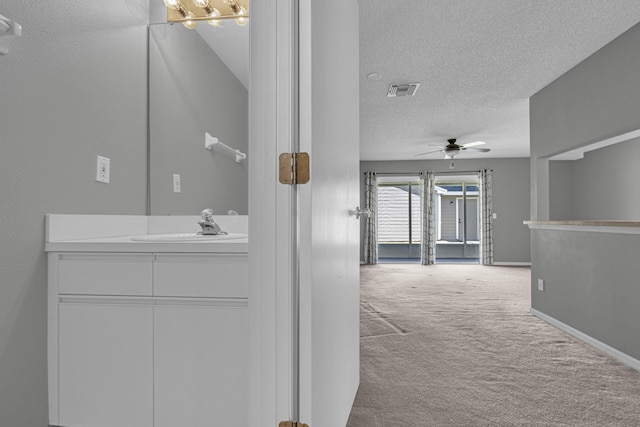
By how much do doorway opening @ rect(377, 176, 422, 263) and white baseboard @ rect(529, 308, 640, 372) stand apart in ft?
18.0

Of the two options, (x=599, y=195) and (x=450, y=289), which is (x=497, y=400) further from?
(x=599, y=195)

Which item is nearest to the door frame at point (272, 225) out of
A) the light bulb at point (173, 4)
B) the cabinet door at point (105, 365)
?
the cabinet door at point (105, 365)

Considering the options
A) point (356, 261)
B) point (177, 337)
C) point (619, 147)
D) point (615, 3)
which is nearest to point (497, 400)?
point (356, 261)

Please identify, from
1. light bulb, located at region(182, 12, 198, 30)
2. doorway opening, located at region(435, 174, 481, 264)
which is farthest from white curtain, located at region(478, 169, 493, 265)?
light bulb, located at region(182, 12, 198, 30)

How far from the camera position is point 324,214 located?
46.4 inches

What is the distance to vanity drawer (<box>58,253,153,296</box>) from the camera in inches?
54.1

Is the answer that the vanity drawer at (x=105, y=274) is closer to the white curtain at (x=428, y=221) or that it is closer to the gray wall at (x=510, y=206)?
the white curtain at (x=428, y=221)

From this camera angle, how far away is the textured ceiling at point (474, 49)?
236 cm

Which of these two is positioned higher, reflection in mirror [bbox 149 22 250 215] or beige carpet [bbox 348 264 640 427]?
reflection in mirror [bbox 149 22 250 215]

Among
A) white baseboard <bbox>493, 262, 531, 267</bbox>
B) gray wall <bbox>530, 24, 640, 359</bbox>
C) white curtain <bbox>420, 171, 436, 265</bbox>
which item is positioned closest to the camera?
gray wall <bbox>530, 24, 640, 359</bbox>

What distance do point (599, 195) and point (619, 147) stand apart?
3.18 feet

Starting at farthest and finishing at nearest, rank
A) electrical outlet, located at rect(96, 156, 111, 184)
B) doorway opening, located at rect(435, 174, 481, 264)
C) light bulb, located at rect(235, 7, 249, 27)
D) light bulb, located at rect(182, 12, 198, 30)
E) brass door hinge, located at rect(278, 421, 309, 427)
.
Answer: doorway opening, located at rect(435, 174, 481, 264) → light bulb, located at rect(182, 12, 198, 30) → light bulb, located at rect(235, 7, 249, 27) → electrical outlet, located at rect(96, 156, 111, 184) → brass door hinge, located at rect(278, 421, 309, 427)

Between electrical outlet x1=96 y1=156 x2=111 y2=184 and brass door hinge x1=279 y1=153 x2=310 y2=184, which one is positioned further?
electrical outlet x1=96 y1=156 x2=111 y2=184

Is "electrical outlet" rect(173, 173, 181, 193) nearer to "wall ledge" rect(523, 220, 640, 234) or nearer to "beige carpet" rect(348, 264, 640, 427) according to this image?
"beige carpet" rect(348, 264, 640, 427)
